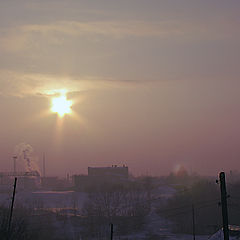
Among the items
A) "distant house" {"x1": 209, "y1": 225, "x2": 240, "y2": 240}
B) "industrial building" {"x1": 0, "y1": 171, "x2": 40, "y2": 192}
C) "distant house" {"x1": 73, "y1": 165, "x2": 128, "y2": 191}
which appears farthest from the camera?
"industrial building" {"x1": 0, "y1": 171, "x2": 40, "y2": 192}

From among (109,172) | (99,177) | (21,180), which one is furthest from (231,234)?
(21,180)

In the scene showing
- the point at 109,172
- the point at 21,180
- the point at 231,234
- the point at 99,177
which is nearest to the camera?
the point at 231,234

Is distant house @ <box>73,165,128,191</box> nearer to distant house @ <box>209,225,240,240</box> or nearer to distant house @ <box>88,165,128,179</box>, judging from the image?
distant house @ <box>88,165,128,179</box>

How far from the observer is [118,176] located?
425 feet

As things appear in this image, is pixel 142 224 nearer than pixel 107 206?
Yes

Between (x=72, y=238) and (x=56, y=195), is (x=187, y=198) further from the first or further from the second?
(x=56, y=195)

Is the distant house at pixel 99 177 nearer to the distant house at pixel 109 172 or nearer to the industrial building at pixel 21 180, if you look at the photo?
the distant house at pixel 109 172

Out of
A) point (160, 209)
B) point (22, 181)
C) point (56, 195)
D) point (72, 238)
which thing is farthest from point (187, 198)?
point (22, 181)

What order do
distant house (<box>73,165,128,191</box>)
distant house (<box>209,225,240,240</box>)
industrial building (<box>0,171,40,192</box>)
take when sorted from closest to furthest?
distant house (<box>209,225,240,240</box>)
distant house (<box>73,165,128,191</box>)
industrial building (<box>0,171,40,192</box>)

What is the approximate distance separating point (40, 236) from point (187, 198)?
111 feet

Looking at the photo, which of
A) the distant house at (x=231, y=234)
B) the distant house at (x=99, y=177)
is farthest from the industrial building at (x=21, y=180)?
the distant house at (x=231, y=234)

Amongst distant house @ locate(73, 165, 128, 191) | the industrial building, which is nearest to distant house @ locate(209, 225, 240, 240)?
distant house @ locate(73, 165, 128, 191)

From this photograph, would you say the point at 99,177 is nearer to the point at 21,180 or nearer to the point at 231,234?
the point at 21,180

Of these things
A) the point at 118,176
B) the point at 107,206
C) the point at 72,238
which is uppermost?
the point at 118,176
